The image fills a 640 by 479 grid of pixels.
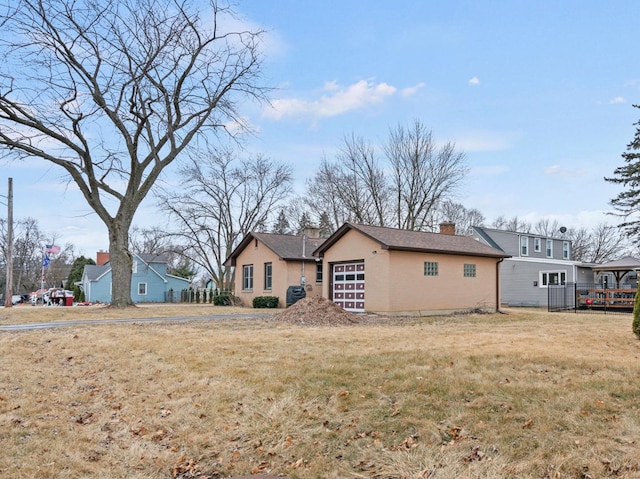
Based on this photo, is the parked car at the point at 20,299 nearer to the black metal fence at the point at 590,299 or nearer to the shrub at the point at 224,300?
the shrub at the point at 224,300

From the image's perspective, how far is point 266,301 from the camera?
26141mm

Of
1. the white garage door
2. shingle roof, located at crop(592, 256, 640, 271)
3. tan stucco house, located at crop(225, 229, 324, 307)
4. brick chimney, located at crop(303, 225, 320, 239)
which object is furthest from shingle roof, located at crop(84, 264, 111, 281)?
shingle roof, located at crop(592, 256, 640, 271)

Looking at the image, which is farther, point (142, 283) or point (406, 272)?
point (142, 283)

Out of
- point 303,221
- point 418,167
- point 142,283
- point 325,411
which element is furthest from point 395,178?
point 325,411

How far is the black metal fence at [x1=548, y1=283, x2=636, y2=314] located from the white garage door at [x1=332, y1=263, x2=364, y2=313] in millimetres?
12760

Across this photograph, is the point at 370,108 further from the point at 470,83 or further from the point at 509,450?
the point at 509,450

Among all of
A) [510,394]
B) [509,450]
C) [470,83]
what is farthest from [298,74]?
[509,450]

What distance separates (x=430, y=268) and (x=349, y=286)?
369 centimetres

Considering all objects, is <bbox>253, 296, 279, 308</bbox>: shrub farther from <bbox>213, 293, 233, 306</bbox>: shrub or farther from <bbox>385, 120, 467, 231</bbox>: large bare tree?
<bbox>385, 120, 467, 231</bbox>: large bare tree

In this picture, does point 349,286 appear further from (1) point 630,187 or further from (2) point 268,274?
(1) point 630,187

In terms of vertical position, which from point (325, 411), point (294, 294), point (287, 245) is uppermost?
point (287, 245)

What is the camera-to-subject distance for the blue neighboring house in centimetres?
4666

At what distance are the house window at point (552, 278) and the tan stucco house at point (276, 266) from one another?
15752 mm

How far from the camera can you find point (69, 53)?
816 inches
